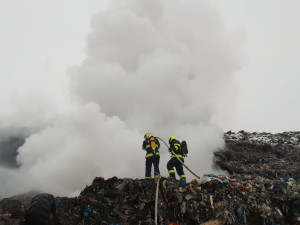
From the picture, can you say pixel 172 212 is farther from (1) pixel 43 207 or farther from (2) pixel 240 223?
(1) pixel 43 207

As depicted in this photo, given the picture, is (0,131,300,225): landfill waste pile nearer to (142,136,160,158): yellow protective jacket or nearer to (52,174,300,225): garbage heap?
(52,174,300,225): garbage heap

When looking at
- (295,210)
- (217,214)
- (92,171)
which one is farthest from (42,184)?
(295,210)

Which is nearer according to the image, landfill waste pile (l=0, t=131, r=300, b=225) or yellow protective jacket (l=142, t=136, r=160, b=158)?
landfill waste pile (l=0, t=131, r=300, b=225)

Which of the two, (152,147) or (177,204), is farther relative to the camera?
(152,147)

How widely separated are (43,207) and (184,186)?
381 cm

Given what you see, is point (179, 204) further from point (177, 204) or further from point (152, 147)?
point (152, 147)

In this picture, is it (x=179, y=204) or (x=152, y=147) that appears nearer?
(x=179, y=204)

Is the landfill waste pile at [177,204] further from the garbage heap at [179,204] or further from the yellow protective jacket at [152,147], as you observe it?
the yellow protective jacket at [152,147]

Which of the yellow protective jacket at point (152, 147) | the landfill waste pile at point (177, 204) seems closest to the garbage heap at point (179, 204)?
the landfill waste pile at point (177, 204)

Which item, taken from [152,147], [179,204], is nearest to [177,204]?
[179,204]

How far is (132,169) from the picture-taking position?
12766 millimetres

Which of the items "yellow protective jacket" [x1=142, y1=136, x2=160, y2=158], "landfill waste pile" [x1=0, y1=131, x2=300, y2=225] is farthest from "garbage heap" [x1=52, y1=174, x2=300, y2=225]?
"yellow protective jacket" [x1=142, y1=136, x2=160, y2=158]

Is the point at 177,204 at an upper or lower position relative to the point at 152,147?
A: lower

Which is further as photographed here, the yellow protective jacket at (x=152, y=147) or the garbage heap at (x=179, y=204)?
the yellow protective jacket at (x=152, y=147)
